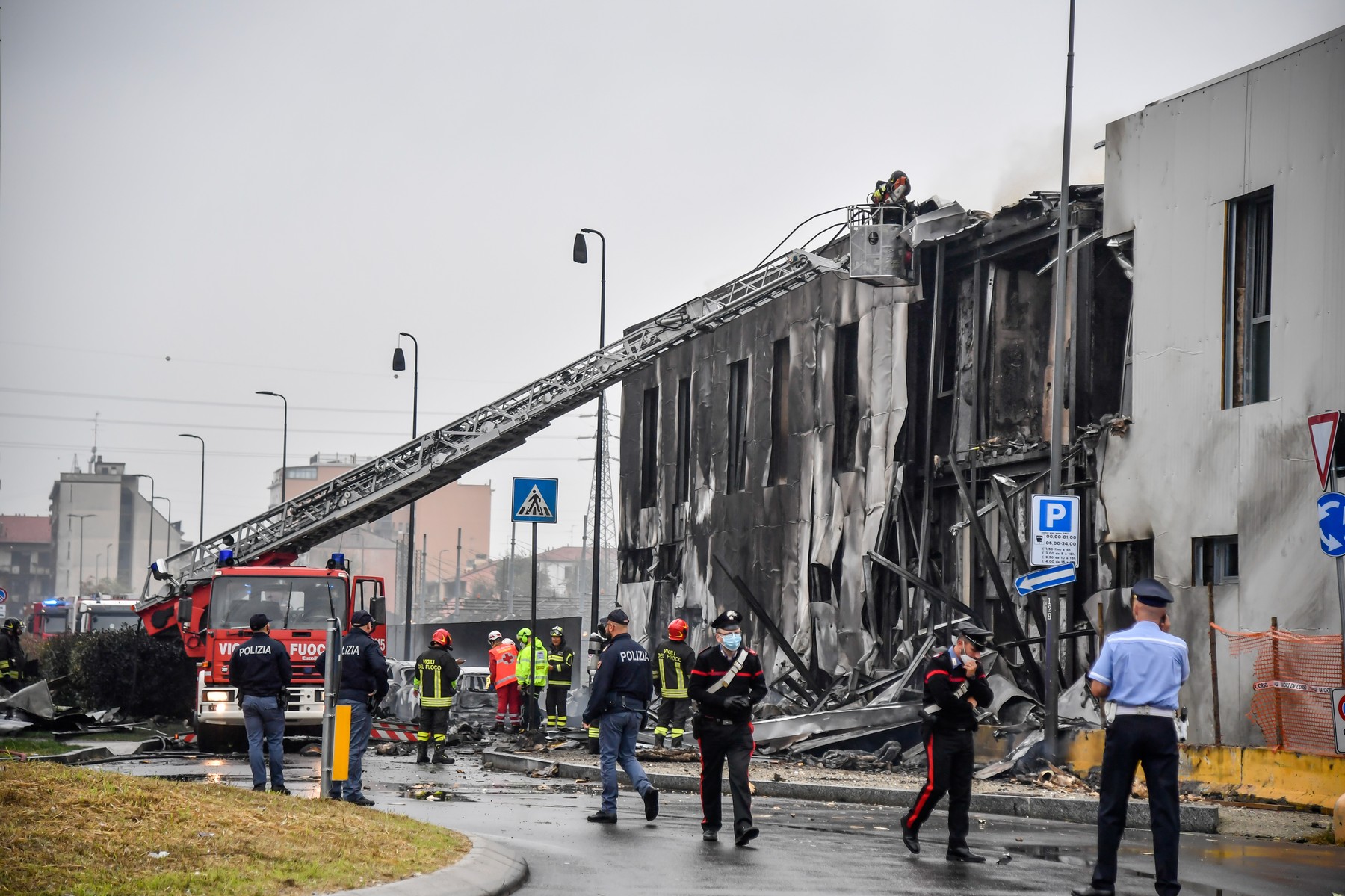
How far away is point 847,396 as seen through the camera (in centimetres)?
2727

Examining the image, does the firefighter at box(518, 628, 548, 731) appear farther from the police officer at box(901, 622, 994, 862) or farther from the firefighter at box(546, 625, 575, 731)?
the police officer at box(901, 622, 994, 862)

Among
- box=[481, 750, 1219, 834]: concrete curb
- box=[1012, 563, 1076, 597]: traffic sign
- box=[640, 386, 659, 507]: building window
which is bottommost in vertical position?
box=[481, 750, 1219, 834]: concrete curb

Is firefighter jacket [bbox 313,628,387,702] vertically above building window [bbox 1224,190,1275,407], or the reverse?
building window [bbox 1224,190,1275,407]

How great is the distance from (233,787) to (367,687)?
173 cm

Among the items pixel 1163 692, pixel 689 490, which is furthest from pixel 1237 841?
pixel 689 490

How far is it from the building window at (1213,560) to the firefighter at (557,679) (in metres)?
9.22

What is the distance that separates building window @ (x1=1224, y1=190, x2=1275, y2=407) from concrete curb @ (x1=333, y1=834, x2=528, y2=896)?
11.5 meters

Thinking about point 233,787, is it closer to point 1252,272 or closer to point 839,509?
point 1252,272

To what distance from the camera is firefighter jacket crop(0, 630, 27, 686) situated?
81.0 feet

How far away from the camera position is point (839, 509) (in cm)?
2658

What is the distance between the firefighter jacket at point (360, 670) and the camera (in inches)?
510

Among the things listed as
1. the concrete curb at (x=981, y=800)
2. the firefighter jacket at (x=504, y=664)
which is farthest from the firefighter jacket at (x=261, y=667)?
the firefighter jacket at (x=504, y=664)

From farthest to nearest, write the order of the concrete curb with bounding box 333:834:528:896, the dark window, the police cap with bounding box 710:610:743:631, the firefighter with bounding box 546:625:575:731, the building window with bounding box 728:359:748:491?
1. the building window with bounding box 728:359:748:491
2. the dark window
3. the firefighter with bounding box 546:625:575:731
4. the police cap with bounding box 710:610:743:631
5. the concrete curb with bounding box 333:834:528:896

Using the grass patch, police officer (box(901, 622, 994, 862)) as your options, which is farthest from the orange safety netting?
the grass patch
